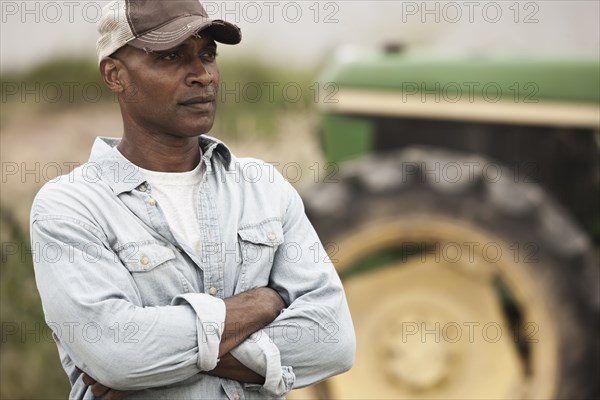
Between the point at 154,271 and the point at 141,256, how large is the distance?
1.7 inches

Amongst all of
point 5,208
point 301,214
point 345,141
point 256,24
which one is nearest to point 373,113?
point 345,141

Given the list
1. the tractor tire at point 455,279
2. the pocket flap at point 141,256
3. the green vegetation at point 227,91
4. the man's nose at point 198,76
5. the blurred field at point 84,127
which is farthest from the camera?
the green vegetation at point 227,91

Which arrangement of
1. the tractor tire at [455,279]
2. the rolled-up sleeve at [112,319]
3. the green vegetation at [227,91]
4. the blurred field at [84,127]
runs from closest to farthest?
the rolled-up sleeve at [112,319]
the tractor tire at [455,279]
the blurred field at [84,127]
the green vegetation at [227,91]

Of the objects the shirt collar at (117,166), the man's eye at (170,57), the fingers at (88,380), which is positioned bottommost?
the fingers at (88,380)

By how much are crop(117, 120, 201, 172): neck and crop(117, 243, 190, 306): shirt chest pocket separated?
0.22 metres

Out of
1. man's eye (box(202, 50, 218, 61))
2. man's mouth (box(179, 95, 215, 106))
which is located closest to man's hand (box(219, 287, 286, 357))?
man's mouth (box(179, 95, 215, 106))

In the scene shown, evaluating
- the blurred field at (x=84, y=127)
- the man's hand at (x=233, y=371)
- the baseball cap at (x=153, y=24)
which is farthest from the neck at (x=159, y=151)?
the blurred field at (x=84, y=127)

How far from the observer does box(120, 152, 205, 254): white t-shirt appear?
2438mm

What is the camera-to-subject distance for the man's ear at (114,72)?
2.52 metres

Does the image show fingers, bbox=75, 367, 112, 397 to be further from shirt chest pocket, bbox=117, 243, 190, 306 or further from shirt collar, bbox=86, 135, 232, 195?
shirt collar, bbox=86, 135, 232, 195

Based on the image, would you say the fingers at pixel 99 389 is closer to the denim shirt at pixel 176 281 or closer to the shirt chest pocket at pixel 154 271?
the denim shirt at pixel 176 281

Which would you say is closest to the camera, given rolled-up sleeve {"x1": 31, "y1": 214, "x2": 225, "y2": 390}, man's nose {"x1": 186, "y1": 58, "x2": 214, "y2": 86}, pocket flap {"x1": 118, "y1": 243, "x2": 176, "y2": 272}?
rolled-up sleeve {"x1": 31, "y1": 214, "x2": 225, "y2": 390}

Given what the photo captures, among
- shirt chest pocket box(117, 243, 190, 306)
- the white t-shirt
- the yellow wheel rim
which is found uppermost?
the white t-shirt

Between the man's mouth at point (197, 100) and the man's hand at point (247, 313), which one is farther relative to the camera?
the man's mouth at point (197, 100)
